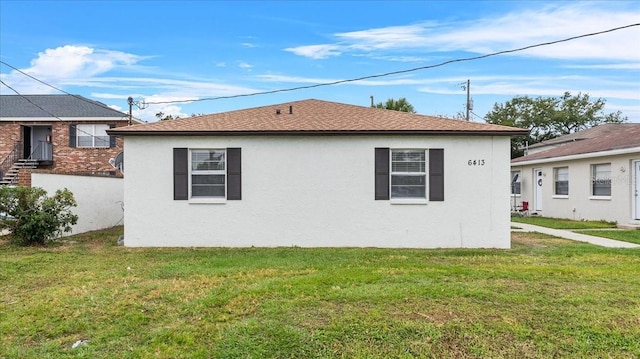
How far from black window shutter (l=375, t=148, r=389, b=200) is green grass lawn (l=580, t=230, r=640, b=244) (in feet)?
20.7

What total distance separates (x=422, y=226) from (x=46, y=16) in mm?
14418

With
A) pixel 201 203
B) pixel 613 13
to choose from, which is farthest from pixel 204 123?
pixel 613 13

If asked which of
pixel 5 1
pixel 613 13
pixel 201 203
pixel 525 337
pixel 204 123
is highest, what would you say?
pixel 5 1

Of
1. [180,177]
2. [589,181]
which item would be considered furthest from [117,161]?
[589,181]

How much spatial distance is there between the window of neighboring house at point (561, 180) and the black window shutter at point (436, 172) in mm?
10775

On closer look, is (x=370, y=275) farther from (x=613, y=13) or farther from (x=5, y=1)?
(x=5, y=1)

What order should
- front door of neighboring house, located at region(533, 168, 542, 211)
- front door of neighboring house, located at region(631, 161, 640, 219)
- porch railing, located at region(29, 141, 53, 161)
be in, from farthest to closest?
1. porch railing, located at region(29, 141, 53, 161)
2. front door of neighboring house, located at region(533, 168, 542, 211)
3. front door of neighboring house, located at region(631, 161, 640, 219)

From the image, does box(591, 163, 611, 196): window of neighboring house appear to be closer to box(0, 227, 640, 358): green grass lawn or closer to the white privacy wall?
the white privacy wall

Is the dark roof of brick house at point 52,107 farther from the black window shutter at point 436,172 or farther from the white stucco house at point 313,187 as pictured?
the black window shutter at point 436,172

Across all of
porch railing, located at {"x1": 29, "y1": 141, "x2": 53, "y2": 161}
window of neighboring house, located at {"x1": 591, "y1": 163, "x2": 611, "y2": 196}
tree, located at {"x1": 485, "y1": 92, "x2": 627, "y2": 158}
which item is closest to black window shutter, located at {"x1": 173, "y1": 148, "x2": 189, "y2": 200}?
window of neighboring house, located at {"x1": 591, "y1": 163, "x2": 611, "y2": 196}

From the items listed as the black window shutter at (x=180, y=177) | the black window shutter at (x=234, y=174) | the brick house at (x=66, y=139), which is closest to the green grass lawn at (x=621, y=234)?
the black window shutter at (x=234, y=174)

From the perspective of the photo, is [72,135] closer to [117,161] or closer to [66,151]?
[66,151]

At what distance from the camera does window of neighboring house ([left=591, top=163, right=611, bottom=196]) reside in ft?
50.7

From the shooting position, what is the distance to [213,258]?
8375 mm
